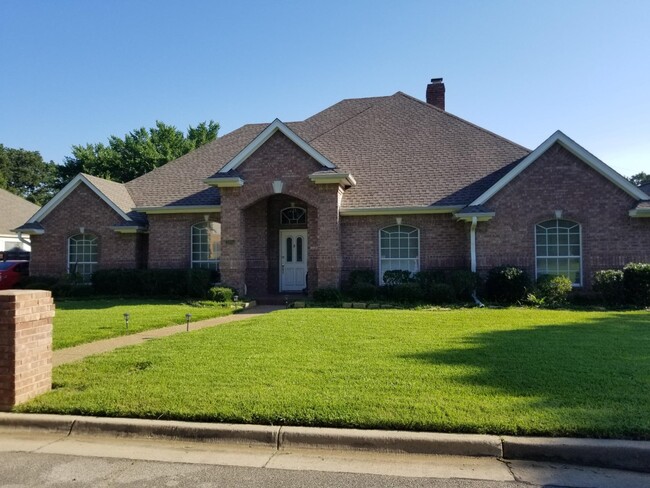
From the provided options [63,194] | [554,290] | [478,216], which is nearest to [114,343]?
[478,216]

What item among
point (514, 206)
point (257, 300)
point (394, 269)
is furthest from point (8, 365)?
point (514, 206)

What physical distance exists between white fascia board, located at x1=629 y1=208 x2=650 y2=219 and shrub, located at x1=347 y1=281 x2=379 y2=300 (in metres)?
8.55

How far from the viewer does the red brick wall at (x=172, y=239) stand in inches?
747

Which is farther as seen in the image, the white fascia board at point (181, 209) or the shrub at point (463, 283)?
the white fascia board at point (181, 209)

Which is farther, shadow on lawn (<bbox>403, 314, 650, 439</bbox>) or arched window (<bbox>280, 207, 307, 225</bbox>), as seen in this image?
arched window (<bbox>280, 207, 307, 225</bbox>)

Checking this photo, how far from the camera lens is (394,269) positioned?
17641 mm

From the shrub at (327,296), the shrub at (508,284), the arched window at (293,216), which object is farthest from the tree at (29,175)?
the shrub at (508,284)

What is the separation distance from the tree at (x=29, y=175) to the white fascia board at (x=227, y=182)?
6020 cm

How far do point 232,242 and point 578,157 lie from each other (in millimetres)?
11945

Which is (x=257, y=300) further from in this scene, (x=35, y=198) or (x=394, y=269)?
(x=35, y=198)

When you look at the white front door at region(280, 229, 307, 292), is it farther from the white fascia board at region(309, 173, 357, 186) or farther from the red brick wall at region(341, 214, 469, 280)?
Answer: the white fascia board at region(309, 173, 357, 186)

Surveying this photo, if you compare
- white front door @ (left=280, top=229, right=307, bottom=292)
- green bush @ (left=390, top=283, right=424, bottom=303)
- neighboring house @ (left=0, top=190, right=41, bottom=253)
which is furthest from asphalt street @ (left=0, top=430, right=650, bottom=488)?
neighboring house @ (left=0, top=190, right=41, bottom=253)

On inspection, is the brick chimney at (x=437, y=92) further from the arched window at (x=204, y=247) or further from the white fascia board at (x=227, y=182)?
the arched window at (x=204, y=247)

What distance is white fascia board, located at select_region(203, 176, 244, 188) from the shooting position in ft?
55.4
